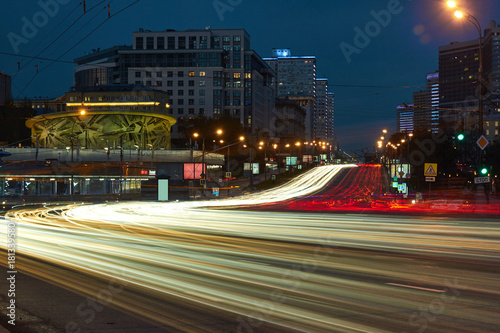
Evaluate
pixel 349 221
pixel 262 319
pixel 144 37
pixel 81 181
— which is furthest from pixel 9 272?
pixel 144 37

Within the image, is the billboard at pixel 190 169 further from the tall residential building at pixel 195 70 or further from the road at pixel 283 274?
the tall residential building at pixel 195 70

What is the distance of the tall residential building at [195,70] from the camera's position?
13862 centimetres

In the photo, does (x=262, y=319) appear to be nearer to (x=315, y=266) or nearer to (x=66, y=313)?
(x=66, y=313)

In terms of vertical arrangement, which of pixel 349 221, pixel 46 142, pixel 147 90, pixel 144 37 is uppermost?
pixel 144 37

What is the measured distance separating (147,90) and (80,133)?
859 inches

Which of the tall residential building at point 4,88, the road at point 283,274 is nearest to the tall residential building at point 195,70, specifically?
the tall residential building at point 4,88

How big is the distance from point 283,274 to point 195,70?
132519 mm

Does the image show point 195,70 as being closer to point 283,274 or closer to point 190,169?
point 190,169

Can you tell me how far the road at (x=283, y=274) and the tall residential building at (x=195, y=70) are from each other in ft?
393

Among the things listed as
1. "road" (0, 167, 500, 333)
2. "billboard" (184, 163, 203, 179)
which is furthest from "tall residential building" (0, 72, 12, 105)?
"road" (0, 167, 500, 333)

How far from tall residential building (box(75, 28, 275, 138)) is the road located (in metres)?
120

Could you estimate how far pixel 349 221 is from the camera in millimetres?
23922

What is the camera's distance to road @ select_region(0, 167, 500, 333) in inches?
307

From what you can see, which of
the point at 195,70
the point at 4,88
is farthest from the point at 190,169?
the point at 195,70
